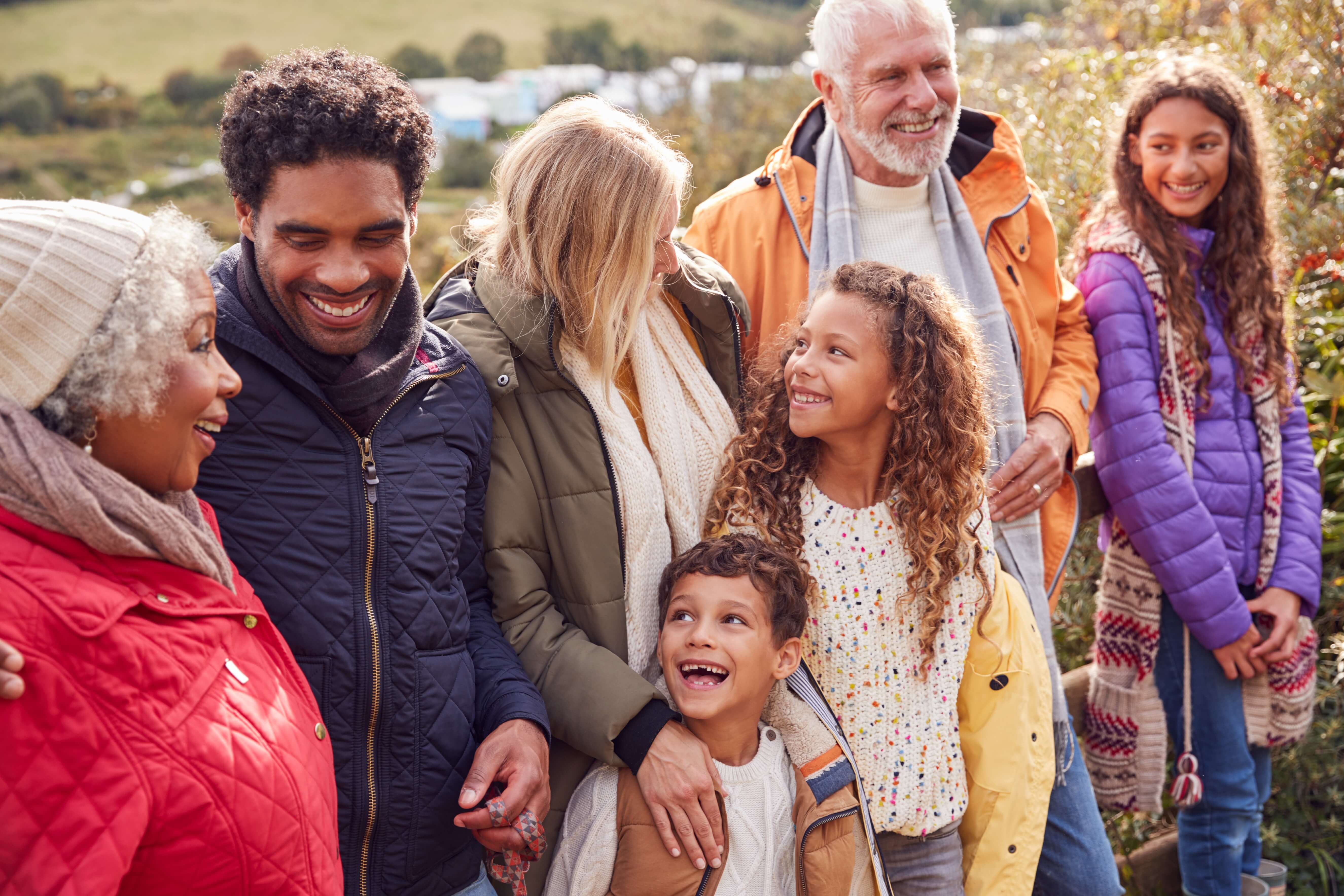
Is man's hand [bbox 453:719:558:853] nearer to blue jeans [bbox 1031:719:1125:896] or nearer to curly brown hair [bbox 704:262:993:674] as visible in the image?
curly brown hair [bbox 704:262:993:674]

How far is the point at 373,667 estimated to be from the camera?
1790 mm

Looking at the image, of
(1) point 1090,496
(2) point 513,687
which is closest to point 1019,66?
(1) point 1090,496

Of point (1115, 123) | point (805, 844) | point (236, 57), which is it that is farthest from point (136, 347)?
point (236, 57)

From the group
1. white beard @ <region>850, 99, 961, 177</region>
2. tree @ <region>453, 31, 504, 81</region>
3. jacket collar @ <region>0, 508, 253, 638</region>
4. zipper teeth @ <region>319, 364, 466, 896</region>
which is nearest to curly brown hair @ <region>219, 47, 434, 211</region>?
zipper teeth @ <region>319, 364, 466, 896</region>

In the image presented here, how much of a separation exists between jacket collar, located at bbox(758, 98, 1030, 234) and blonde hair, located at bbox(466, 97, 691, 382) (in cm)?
80

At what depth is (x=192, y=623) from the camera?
1.42 meters

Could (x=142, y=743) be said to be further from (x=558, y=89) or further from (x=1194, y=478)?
(x=558, y=89)

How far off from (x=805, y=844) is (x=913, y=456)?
2.80 feet

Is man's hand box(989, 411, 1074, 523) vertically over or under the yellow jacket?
over

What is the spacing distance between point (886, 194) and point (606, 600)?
4.85 feet

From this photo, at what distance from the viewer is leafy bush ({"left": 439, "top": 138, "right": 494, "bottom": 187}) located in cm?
1505

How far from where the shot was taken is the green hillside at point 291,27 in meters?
17.2

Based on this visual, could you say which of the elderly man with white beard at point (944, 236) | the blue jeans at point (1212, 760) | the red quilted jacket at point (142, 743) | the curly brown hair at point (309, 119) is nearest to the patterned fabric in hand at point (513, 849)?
the red quilted jacket at point (142, 743)

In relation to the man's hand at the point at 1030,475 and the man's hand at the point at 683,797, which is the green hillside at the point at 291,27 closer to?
the man's hand at the point at 1030,475
